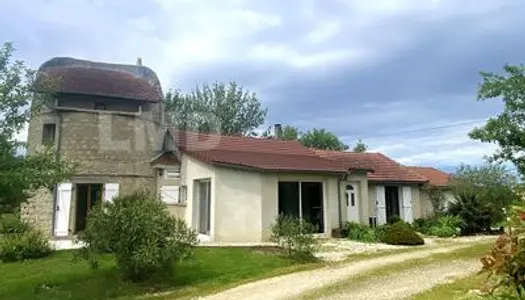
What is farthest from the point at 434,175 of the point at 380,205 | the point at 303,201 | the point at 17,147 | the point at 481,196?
the point at 17,147

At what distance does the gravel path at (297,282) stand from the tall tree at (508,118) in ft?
14.7

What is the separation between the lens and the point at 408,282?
9.92m

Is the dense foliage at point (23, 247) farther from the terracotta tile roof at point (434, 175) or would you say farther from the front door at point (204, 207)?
the terracotta tile roof at point (434, 175)

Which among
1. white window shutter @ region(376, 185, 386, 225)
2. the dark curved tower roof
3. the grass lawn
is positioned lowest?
the grass lawn

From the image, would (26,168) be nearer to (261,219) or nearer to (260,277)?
(260,277)

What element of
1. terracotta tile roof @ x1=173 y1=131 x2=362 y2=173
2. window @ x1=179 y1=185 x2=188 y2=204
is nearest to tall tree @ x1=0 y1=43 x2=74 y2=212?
terracotta tile roof @ x1=173 y1=131 x2=362 y2=173

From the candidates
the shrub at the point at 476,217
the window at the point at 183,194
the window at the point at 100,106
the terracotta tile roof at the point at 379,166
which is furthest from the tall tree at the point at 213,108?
the shrub at the point at 476,217

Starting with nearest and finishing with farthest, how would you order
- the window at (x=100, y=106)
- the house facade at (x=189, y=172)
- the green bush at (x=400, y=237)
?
the green bush at (x=400, y=237)
the house facade at (x=189, y=172)
the window at (x=100, y=106)

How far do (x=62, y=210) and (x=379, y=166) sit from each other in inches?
665

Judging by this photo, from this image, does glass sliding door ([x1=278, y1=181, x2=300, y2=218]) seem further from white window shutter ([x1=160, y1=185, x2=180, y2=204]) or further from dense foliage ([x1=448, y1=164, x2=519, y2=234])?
dense foliage ([x1=448, y1=164, x2=519, y2=234])

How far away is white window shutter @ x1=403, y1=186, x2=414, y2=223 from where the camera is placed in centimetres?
2447

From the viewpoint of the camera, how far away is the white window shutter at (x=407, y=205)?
24.5 m

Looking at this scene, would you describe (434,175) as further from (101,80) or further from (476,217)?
(101,80)

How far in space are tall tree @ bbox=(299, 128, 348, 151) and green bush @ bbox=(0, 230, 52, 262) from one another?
37.3m
